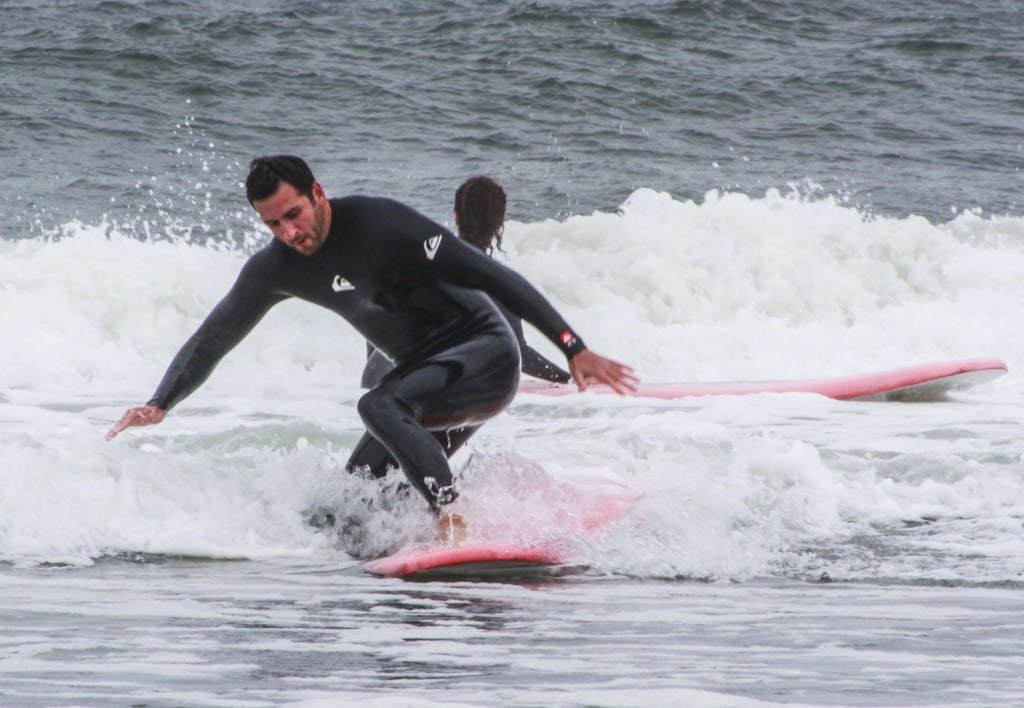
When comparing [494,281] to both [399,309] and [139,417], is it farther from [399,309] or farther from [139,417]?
[139,417]

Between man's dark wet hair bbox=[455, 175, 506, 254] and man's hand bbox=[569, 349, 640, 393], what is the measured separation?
5.58 feet

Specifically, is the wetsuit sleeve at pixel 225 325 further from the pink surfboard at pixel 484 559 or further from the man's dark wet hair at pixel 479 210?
the man's dark wet hair at pixel 479 210

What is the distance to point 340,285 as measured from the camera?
467 cm

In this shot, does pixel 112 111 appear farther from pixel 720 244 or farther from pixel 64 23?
pixel 720 244

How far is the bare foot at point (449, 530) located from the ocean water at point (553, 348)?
295 millimetres

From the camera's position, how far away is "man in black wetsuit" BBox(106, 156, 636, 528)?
4531mm

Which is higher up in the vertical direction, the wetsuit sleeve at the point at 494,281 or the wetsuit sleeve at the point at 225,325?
the wetsuit sleeve at the point at 494,281

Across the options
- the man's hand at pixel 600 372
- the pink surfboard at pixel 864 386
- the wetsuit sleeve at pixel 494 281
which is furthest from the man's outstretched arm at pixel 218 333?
the pink surfboard at pixel 864 386

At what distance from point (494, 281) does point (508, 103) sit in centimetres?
1300

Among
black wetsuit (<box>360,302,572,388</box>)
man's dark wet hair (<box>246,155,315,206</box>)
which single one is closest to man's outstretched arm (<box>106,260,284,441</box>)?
man's dark wet hair (<box>246,155,315,206</box>)

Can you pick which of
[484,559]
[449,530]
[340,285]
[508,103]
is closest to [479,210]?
[340,285]

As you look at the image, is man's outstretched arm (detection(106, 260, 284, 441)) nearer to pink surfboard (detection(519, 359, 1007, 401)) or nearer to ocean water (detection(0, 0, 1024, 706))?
ocean water (detection(0, 0, 1024, 706))

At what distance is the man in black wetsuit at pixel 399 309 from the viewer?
453cm

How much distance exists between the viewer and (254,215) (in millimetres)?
14359
